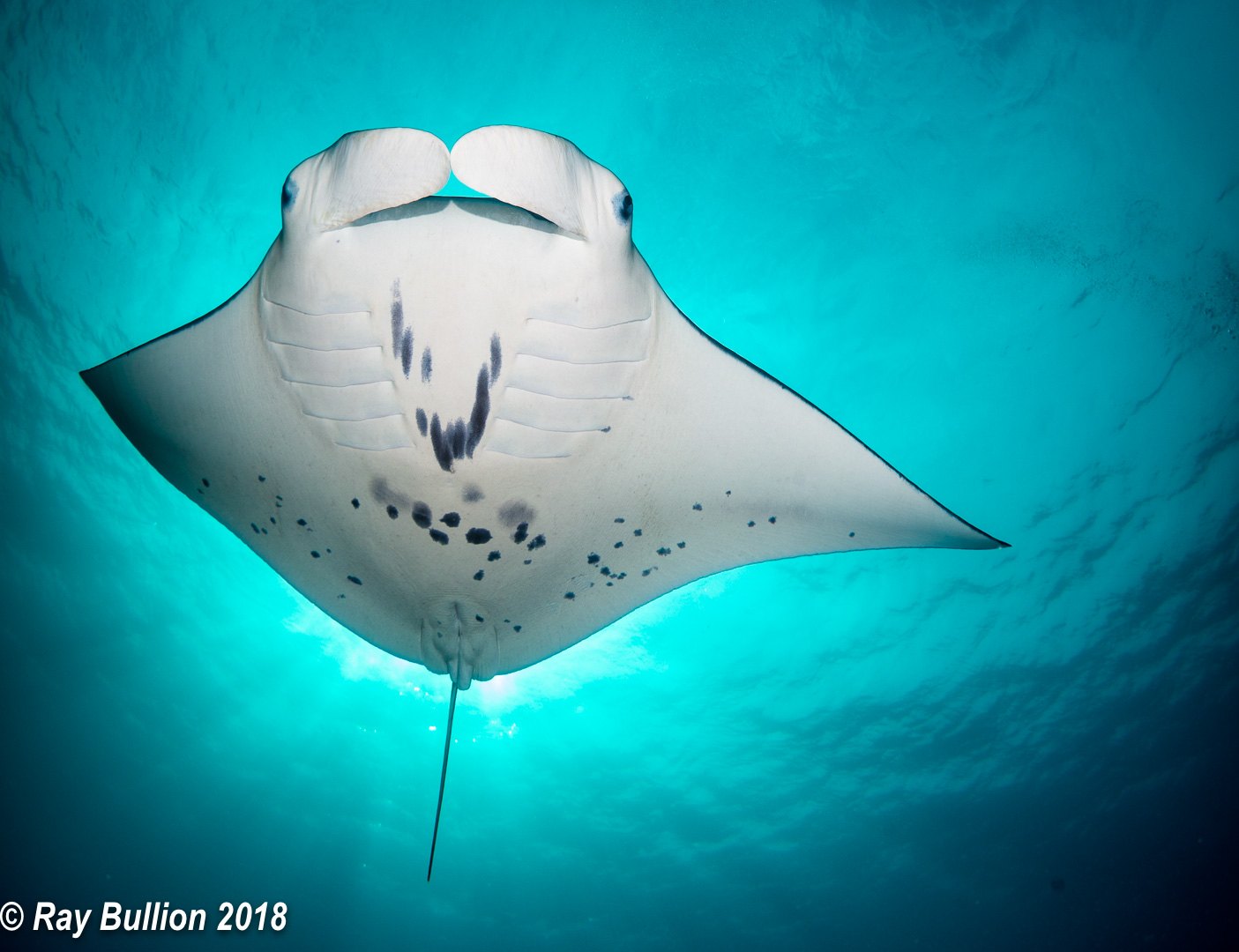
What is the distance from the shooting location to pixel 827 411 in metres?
7.02

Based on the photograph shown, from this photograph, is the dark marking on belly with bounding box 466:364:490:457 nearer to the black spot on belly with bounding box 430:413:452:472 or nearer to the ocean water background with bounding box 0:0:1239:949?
the black spot on belly with bounding box 430:413:452:472

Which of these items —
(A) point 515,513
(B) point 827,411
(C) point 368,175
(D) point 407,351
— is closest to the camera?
(C) point 368,175

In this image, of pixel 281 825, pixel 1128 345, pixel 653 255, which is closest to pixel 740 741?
pixel 1128 345

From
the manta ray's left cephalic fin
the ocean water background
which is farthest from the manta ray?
the ocean water background

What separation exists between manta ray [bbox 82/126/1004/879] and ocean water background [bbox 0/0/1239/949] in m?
3.99

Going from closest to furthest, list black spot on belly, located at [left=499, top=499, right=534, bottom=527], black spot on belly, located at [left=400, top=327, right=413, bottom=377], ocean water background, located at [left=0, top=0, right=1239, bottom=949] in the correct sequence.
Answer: black spot on belly, located at [left=400, top=327, right=413, bottom=377] < black spot on belly, located at [left=499, top=499, right=534, bottom=527] < ocean water background, located at [left=0, top=0, right=1239, bottom=949]

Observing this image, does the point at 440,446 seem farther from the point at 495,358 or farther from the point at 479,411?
the point at 495,358

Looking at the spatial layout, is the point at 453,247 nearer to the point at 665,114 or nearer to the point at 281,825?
the point at 665,114

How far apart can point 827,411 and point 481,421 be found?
18.9 feet

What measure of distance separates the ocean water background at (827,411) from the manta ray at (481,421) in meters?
3.99

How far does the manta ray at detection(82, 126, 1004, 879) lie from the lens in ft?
5.66

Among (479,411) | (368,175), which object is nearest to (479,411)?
(479,411)

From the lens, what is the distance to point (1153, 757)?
14711 mm

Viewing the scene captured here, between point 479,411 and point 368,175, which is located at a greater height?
point 368,175
